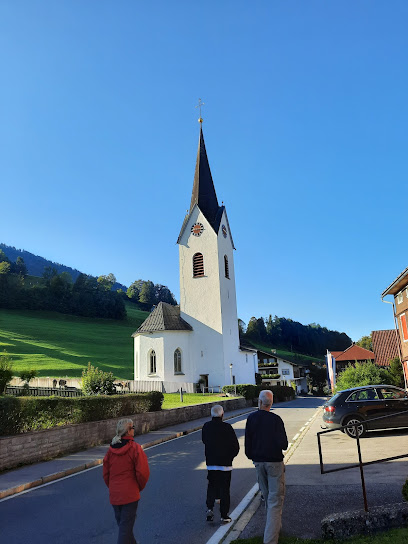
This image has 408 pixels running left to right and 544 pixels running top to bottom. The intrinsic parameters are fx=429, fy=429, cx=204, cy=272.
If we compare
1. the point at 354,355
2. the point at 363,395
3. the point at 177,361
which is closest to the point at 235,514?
the point at 363,395

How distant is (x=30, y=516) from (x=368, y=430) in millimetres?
10091

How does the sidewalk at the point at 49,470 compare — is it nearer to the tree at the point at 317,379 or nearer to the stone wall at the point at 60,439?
the stone wall at the point at 60,439

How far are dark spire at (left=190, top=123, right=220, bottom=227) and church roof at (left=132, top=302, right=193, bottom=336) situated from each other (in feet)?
34.8

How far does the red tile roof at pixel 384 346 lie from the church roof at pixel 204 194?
21759 millimetres

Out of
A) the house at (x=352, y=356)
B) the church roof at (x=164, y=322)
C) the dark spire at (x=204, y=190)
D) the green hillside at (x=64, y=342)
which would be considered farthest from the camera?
the house at (x=352, y=356)

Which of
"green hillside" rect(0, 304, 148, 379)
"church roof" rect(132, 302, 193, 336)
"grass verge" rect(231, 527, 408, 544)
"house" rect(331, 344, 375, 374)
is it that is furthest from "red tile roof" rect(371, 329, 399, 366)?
"grass verge" rect(231, 527, 408, 544)

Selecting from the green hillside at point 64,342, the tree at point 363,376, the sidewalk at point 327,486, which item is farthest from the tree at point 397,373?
the green hillside at point 64,342

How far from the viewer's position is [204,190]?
49.2 meters

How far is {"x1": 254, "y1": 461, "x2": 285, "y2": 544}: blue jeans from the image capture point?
4.93m

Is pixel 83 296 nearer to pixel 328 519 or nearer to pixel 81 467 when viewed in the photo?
pixel 81 467

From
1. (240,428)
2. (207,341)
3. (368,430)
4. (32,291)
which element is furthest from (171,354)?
(32,291)

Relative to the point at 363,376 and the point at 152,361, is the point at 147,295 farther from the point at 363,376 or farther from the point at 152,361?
the point at 363,376

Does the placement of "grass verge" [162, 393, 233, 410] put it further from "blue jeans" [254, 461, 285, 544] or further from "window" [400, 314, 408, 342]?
"blue jeans" [254, 461, 285, 544]

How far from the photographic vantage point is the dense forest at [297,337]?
143 m
